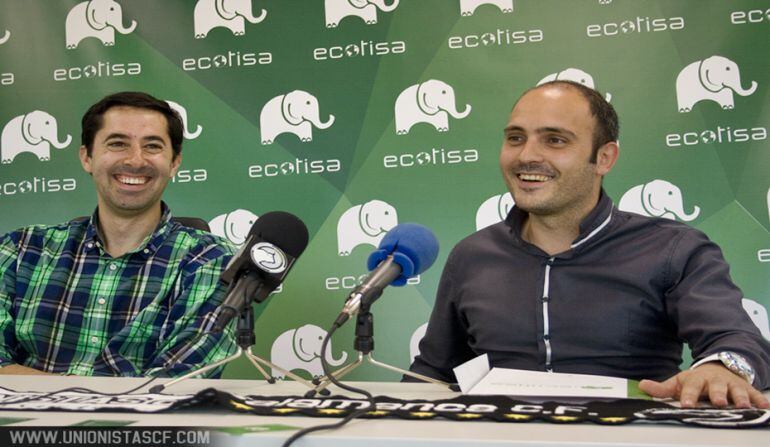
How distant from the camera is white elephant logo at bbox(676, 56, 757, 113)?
3.66 metres

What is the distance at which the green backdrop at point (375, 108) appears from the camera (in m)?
3.67

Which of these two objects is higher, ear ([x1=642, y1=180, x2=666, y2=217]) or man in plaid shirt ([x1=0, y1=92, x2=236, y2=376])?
ear ([x1=642, y1=180, x2=666, y2=217])

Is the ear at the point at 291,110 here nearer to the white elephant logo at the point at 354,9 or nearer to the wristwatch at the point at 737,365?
the white elephant logo at the point at 354,9

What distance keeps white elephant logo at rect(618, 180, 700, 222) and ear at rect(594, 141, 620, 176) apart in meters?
1.27

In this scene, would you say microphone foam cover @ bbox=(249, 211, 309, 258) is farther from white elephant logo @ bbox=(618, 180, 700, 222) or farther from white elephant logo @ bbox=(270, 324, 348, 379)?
white elephant logo @ bbox=(618, 180, 700, 222)

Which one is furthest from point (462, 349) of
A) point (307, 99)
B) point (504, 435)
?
point (307, 99)

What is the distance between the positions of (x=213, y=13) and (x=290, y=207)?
1.18 m

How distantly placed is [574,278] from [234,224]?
2242 mm

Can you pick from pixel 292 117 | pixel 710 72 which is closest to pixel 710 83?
pixel 710 72

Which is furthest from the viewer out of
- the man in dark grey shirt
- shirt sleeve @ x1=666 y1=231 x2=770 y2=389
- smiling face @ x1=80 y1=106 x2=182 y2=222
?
smiling face @ x1=80 y1=106 x2=182 y2=222

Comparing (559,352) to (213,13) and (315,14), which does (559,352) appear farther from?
(213,13)

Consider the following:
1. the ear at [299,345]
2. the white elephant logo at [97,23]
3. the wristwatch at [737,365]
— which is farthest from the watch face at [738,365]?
the white elephant logo at [97,23]

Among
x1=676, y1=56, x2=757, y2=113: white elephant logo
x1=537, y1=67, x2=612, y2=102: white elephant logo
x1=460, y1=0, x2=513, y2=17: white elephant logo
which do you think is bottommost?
x1=676, y1=56, x2=757, y2=113: white elephant logo

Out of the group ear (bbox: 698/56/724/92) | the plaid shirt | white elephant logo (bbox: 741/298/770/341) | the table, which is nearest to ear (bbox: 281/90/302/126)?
the plaid shirt
